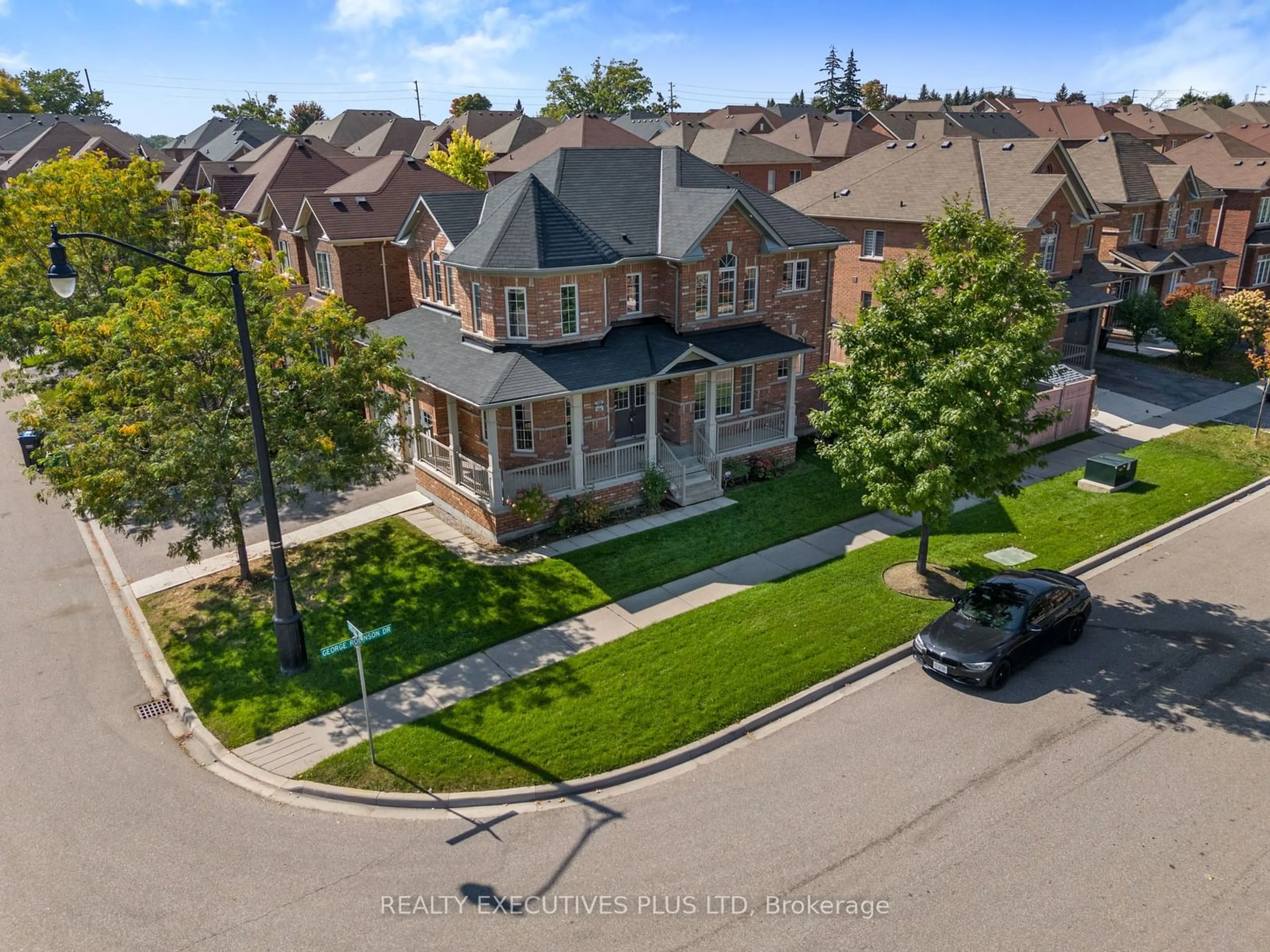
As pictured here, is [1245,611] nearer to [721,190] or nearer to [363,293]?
[721,190]

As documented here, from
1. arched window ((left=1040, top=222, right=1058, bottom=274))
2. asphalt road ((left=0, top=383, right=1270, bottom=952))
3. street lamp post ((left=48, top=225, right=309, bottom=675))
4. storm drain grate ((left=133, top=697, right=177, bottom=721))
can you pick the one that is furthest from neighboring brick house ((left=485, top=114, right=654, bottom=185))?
asphalt road ((left=0, top=383, right=1270, bottom=952))

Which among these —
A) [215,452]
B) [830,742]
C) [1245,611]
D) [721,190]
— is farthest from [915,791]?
[721,190]

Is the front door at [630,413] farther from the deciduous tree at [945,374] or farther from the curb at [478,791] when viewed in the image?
the curb at [478,791]

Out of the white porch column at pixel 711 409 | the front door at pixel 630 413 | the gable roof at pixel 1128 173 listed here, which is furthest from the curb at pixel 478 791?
the gable roof at pixel 1128 173

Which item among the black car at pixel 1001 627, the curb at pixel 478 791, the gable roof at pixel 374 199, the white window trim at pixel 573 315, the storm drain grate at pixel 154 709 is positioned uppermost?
the gable roof at pixel 374 199

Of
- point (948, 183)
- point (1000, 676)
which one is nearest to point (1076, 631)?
point (1000, 676)

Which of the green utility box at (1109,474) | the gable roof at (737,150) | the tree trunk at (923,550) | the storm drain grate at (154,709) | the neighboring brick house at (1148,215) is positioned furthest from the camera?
the gable roof at (737,150)

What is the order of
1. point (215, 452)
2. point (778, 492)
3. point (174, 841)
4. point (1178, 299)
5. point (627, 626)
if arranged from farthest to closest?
point (1178, 299) → point (778, 492) → point (627, 626) → point (215, 452) → point (174, 841)
